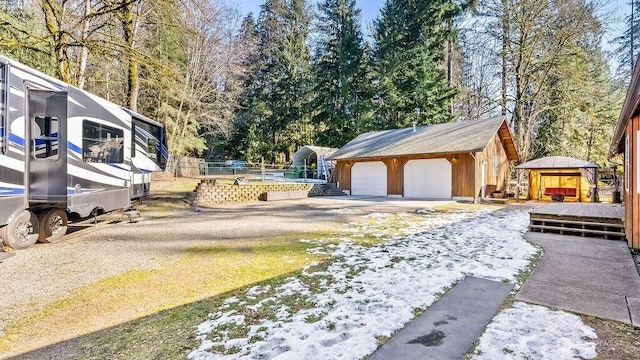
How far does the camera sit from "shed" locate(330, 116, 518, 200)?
46.9ft

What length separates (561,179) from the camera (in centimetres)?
1554

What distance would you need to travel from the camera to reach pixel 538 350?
231 cm

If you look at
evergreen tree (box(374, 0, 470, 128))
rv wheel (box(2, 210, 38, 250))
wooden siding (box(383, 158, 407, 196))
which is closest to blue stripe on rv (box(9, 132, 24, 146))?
rv wheel (box(2, 210, 38, 250))

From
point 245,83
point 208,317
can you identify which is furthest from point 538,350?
point 245,83

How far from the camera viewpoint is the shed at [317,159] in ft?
75.9

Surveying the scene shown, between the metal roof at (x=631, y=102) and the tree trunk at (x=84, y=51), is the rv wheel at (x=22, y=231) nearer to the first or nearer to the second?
the tree trunk at (x=84, y=51)

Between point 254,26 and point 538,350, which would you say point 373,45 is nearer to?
point 254,26

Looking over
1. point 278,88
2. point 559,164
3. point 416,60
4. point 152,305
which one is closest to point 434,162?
point 559,164

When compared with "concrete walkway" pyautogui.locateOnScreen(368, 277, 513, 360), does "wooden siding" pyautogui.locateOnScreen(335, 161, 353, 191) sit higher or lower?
higher

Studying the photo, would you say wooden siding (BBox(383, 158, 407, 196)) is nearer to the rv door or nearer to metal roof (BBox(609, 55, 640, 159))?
metal roof (BBox(609, 55, 640, 159))

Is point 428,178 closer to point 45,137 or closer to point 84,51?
point 45,137

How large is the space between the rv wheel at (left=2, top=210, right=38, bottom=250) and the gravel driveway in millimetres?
174

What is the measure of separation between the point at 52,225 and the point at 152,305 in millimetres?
4533

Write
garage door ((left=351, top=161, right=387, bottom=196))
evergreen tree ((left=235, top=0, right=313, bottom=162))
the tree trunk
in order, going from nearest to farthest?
1. the tree trunk
2. garage door ((left=351, top=161, right=387, bottom=196))
3. evergreen tree ((left=235, top=0, right=313, bottom=162))
